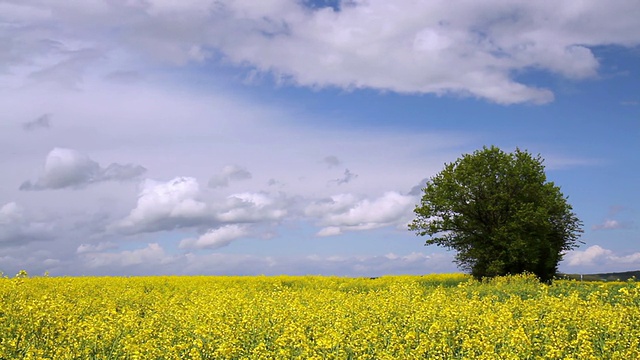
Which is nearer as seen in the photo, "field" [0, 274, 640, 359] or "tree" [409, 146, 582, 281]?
"field" [0, 274, 640, 359]

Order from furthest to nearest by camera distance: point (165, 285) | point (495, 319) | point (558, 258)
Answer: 1. point (558, 258)
2. point (165, 285)
3. point (495, 319)

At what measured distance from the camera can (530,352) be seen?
1018 centimetres

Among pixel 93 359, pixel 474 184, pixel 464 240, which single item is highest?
pixel 474 184

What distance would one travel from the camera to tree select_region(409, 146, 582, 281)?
38.2 meters

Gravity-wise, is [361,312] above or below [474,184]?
below

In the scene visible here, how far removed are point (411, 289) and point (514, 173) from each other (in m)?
21.8

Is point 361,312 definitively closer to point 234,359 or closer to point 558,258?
point 234,359

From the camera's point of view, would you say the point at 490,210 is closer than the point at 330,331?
No

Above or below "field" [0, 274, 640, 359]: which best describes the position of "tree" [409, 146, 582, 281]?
above

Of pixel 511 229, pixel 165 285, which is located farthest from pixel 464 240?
pixel 165 285

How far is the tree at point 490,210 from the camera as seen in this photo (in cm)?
3825

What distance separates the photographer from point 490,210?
38.9 metres

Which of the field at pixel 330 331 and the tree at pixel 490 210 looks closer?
the field at pixel 330 331

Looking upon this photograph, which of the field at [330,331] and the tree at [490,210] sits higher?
the tree at [490,210]
